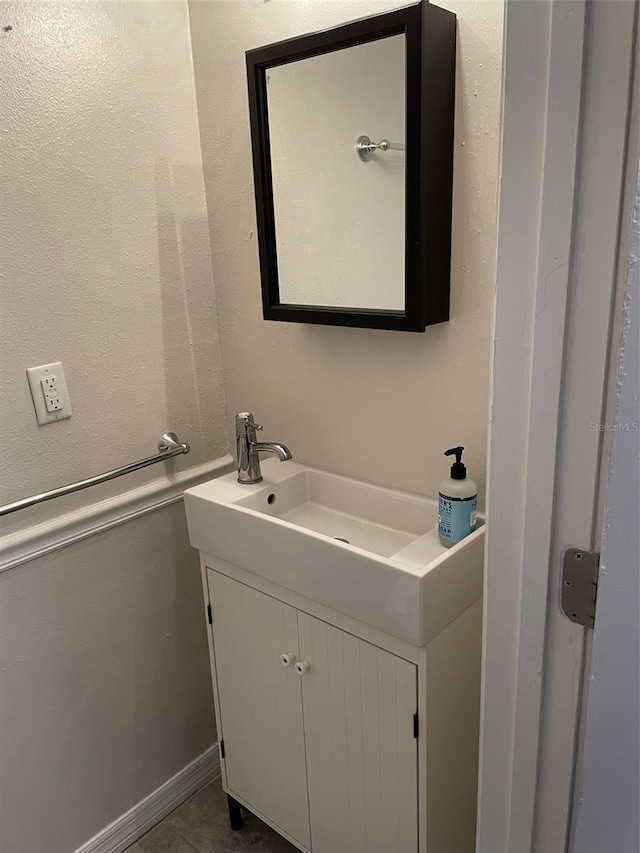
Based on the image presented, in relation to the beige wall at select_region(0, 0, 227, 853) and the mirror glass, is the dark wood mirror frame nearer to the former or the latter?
the mirror glass

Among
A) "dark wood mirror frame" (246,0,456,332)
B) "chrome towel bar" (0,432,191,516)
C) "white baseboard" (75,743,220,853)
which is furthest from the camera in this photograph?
"white baseboard" (75,743,220,853)

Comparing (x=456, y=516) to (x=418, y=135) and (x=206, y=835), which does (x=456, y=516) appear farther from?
(x=206, y=835)

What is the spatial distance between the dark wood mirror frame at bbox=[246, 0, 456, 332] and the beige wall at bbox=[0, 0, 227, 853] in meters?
0.27

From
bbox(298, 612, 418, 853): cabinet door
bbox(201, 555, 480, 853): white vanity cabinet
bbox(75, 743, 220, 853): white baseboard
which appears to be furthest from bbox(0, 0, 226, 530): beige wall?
bbox(75, 743, 220, 853): white baseboard

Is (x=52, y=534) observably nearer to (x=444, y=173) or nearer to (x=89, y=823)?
(x=89, y=823)

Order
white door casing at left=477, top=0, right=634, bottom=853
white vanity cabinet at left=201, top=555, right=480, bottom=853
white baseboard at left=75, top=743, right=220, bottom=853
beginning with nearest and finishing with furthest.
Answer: white door casing at left=477, top=0, right=634, bottom=853 → white vanity cabinet at left=201, top=555, right=480, bottom=853 → white baseboard at left=75, top=743, right=220, bottom=853

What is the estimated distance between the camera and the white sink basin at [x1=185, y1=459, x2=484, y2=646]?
1104 mm

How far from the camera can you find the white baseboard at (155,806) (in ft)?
5.30

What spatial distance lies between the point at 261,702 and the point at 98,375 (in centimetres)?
80

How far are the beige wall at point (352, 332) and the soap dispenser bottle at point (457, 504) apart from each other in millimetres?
98

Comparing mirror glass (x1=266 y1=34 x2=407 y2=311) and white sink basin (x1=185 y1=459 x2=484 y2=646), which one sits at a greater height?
mirror glass (x1=266 y1=34 x2=407 y2=311)

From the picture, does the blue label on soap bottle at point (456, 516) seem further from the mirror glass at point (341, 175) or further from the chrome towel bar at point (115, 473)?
the chrome towel bar at point (115, 473)

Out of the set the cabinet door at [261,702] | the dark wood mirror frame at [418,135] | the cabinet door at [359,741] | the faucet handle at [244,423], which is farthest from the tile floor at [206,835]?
the dark wood mirror frame at [418,135]

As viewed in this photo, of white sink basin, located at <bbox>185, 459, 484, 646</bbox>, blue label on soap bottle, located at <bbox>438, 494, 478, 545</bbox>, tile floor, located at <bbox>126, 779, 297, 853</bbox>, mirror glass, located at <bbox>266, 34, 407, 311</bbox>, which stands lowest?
tile floor, located at <bbox>126, 779, 297, 853</bbox>
